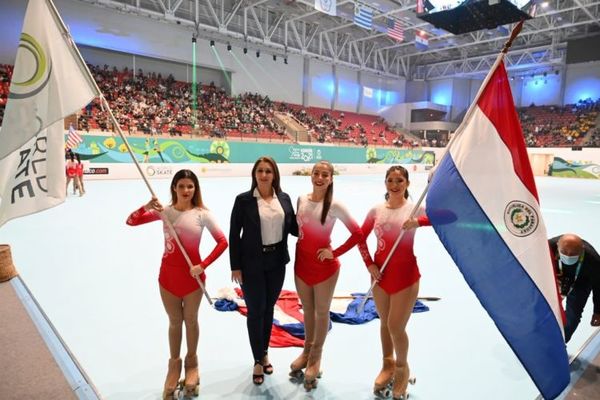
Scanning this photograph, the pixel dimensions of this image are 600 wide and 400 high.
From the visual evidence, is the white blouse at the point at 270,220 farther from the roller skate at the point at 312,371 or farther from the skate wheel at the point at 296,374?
the skate wheel at the point at 296,374

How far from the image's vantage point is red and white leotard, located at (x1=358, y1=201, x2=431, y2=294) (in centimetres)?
271

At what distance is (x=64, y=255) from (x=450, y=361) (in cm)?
556

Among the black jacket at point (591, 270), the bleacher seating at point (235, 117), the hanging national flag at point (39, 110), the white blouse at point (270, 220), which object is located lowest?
the black jacket at point (591, 270)

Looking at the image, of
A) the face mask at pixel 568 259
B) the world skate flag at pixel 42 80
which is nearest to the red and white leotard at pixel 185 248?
the world skate flag at pixel 42 80

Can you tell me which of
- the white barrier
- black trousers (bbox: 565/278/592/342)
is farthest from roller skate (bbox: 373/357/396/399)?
the white barrier

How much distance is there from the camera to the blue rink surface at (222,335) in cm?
292

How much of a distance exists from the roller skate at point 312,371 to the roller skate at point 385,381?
0.43 meters

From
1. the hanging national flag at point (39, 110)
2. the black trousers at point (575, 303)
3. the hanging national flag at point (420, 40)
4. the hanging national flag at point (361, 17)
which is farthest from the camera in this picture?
the hanging national flag at point (420, 40)

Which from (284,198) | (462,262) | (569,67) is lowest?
(462,262)

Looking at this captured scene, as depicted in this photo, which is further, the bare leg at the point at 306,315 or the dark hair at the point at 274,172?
the bare leg at the point at 306,315

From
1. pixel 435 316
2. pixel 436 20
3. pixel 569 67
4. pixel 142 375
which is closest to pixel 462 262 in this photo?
pixel 435 316

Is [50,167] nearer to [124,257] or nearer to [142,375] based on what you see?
[142,375]

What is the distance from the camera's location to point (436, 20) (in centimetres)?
1747

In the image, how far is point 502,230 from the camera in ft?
7.43
